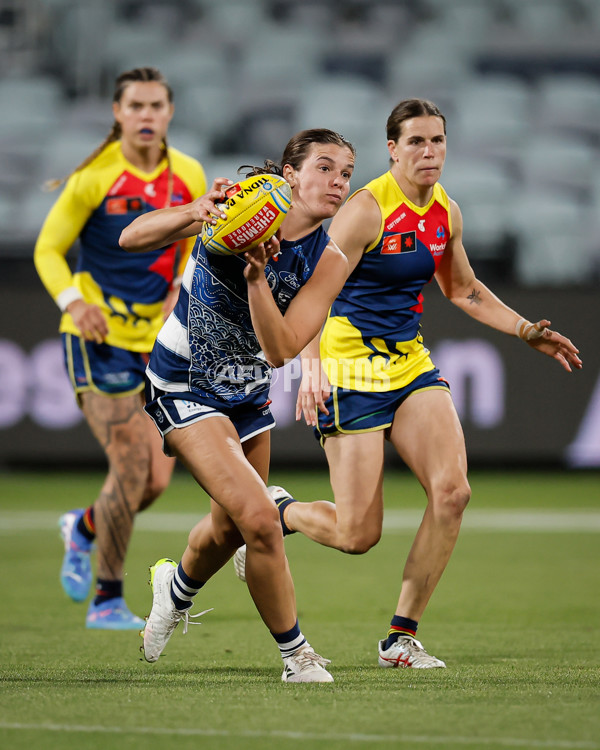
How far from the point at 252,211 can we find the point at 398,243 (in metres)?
1.56

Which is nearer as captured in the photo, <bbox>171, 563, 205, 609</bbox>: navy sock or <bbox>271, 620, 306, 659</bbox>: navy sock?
<bbox>271, 620, 306, 659</bbox>: navy sock

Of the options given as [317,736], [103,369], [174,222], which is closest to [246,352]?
[174,222]

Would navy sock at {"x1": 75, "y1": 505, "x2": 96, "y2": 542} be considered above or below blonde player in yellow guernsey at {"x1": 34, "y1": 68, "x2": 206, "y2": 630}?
below

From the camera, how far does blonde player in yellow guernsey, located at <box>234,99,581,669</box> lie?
5.27 meters

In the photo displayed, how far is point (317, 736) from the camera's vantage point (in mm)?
3520

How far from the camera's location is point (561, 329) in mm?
12938

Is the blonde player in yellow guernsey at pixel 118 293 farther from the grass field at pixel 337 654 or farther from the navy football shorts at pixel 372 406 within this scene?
the navy football shorts at pixel 372 406

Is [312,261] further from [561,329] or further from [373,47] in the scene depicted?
[373,47]

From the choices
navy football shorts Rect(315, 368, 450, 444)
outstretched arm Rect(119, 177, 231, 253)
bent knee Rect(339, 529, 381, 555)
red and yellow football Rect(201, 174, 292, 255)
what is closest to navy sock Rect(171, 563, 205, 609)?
bent knee Rect(339, 529, 381, 555)

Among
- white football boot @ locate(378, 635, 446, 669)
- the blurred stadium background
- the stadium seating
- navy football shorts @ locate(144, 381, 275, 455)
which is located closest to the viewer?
navy football shorts @ locate(144, 381, 275, 455)

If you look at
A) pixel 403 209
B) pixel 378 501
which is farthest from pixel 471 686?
pixel 403 209

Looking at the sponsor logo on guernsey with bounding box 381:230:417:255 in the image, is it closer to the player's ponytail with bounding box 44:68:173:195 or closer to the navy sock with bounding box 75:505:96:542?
the player's ponytail with bounding box 44:68:173:195

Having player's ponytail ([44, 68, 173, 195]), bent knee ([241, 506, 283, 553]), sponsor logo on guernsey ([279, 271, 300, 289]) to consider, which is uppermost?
player's ponytail ([44, 68, 173, 195])

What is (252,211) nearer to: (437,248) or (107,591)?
(437,248)
